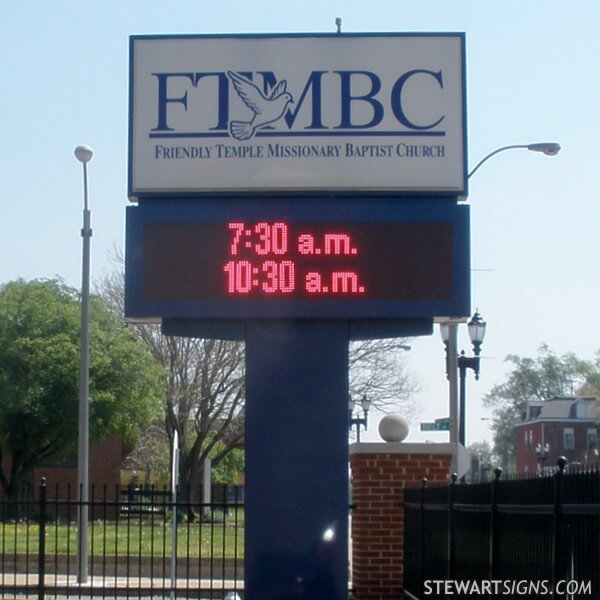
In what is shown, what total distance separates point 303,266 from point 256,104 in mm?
1790

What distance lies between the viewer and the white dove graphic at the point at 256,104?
11.2 m

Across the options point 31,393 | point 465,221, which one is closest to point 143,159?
point 465,221

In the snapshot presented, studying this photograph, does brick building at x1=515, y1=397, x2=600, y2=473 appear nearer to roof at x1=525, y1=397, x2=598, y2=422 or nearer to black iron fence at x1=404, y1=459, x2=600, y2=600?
roof at x1=525, y1=397, x2=598, y2=422

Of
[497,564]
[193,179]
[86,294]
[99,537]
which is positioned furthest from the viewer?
[99,537]

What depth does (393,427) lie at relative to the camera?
13.2 m

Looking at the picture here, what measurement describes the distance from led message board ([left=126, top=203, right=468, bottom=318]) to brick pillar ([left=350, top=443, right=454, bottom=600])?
315 centimetres

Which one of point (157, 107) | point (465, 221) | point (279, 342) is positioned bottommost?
point (279, 342)

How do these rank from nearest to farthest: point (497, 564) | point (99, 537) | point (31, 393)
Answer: point (497, 564) < point (99, 537) < point (31, 393)

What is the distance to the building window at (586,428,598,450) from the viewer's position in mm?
82000

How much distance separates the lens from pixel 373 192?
11.0m

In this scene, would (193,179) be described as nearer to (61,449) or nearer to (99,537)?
(99,537)

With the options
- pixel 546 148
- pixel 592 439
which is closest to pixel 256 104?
pixel 546 148

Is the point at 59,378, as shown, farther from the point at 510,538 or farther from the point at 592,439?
the point at 592,439

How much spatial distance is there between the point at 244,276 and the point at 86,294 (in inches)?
503
